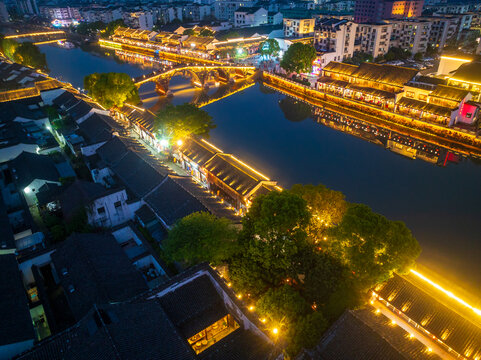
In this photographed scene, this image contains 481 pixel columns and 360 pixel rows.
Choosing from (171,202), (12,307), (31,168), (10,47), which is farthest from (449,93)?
(10,47)

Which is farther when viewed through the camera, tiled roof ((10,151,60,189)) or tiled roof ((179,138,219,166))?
tiled roof ((179,138,219,166))

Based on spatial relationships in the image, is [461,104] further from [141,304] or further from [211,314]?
[141,304]

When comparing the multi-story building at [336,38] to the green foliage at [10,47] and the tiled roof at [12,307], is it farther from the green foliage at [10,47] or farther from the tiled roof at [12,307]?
the green foliage at [10,47]

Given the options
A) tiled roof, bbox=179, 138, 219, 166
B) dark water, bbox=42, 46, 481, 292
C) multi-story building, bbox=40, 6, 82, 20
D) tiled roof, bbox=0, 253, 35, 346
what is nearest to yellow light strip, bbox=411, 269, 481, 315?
dark water, bbox=42, 46, 481, 292

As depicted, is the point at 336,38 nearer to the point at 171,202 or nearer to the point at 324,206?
the point at 324,206

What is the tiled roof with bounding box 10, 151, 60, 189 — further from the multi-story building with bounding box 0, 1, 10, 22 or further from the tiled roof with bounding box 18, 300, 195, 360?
the multi-story building with bounding box 0, 1, 10, 22

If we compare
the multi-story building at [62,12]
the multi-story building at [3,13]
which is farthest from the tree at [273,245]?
the multi-story building at [3,13]
